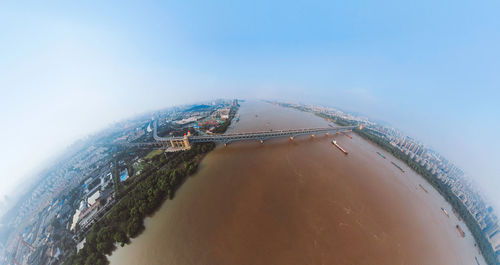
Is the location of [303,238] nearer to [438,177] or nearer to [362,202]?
[362,202]

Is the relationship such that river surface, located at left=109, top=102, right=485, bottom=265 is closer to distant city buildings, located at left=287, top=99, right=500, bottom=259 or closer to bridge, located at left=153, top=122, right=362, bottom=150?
distant city buildings, located at left=287, top=99, right=500, bottom=259

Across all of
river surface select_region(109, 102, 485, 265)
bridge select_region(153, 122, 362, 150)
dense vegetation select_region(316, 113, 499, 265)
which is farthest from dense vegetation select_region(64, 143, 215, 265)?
dense vegetation select_region(316, 113, 499, 265)

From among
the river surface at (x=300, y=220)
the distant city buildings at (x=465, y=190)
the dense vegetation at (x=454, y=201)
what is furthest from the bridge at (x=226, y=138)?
the distant city buildings at (x=465, y=190)

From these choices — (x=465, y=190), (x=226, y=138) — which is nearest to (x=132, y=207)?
(x=226, y=138)

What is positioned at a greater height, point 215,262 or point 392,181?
point 392,181

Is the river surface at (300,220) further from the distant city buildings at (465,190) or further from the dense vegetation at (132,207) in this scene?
the distant city buildings at (465,190)

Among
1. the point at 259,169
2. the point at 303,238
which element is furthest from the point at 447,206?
the point at 259,169

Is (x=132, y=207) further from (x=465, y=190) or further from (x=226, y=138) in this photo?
(x=465, y=190)
